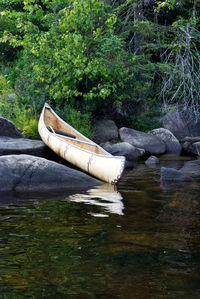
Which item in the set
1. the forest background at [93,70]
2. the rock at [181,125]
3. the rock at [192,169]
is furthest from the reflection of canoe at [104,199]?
the rock at [181,125]

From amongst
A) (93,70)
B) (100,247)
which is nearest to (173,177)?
(100,247)

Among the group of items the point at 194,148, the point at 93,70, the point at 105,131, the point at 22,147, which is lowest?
the point at 194,148

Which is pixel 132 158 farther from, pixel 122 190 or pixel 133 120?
pixel 122 190

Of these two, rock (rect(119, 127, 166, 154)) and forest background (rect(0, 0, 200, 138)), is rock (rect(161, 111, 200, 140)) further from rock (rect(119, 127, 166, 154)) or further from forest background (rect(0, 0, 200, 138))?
rock (rect(119, 127, 166, 154))

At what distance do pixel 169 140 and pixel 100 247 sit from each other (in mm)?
9541

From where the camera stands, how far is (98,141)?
13.1 meters

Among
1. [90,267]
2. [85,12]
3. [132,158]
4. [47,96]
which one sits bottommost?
[132,158]

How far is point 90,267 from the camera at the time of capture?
336 centimetres

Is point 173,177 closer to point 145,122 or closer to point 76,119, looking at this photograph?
point 76,119

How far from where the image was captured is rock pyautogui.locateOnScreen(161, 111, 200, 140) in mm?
14375

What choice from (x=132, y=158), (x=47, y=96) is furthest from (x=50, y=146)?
(x=47, y=96)

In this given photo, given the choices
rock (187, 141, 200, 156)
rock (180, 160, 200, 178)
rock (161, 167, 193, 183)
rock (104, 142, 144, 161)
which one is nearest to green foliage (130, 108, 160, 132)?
rock (187, 141, 200, 156)

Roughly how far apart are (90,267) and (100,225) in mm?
1301

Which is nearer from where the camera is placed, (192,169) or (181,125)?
(192,169)
